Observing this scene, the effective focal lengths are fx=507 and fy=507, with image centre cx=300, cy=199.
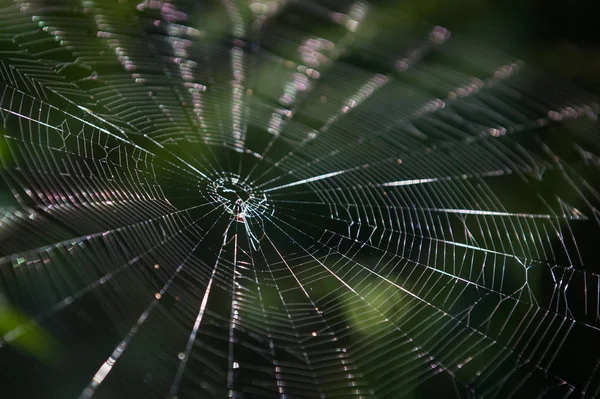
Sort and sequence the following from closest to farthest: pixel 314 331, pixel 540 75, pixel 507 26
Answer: pixel 540 75
pixel 507 26
pixel 314 331

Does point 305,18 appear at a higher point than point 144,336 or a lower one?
higher

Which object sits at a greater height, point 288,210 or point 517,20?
point 517,20

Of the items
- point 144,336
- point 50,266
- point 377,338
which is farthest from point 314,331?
point 50,266

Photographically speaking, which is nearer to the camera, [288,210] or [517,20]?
[517,20]

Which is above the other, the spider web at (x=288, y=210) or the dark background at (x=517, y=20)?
the dark background at (x=517, y=20)

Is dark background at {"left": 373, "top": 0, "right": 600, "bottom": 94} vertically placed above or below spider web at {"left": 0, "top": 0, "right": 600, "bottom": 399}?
above

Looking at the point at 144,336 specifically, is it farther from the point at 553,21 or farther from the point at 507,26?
the point at 553,21

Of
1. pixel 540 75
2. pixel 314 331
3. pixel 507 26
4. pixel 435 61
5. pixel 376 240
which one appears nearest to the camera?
pixel 540 75

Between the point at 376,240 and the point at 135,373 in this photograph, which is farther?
the point at 376,240
